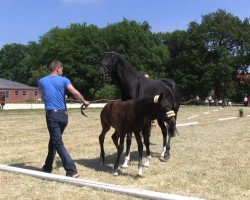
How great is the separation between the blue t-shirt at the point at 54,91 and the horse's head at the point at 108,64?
1414 millimetres

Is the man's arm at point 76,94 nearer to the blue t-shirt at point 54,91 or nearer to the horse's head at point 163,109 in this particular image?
the blue t-shirt at point 54,91

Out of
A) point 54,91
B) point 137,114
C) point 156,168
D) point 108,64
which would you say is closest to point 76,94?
point 54,91

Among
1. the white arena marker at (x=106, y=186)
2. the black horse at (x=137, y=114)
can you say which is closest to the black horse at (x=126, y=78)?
the black horse at (x=137, y=114)

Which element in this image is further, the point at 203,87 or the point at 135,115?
the point at 203,87

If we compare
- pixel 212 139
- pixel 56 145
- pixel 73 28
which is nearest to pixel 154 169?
pixel 56 145

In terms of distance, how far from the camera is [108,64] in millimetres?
9836

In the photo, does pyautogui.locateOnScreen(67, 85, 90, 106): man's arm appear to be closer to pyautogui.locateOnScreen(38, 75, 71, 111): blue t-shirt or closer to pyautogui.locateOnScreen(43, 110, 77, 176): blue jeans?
pyautogui.locateOnScreen(38, 75, 71, 111): blue t-shirt

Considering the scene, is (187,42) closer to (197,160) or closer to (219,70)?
(219,70)

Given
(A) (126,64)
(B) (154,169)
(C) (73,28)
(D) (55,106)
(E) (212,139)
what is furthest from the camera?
(C) (73,28)

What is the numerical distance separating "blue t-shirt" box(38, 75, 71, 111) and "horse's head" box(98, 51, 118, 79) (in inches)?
55.7

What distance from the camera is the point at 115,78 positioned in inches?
400

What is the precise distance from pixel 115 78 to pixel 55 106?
2149mm

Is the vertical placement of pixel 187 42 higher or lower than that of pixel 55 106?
higher

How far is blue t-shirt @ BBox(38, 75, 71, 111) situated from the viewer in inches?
331
